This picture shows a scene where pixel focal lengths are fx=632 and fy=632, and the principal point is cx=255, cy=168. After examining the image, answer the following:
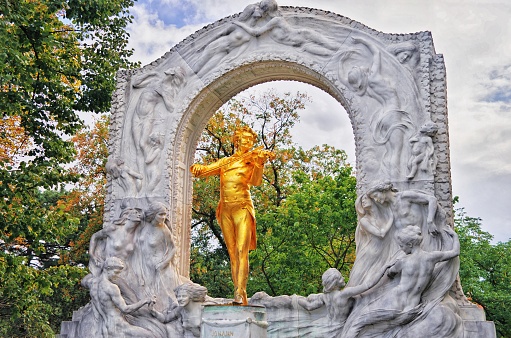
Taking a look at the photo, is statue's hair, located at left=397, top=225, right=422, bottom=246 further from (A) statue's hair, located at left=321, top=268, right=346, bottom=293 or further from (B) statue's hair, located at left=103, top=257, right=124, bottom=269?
(B) statue's hair, located at left=103, top=257, right=124, bottom=269

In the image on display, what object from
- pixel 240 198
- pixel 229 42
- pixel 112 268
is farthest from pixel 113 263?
pixel 229 42

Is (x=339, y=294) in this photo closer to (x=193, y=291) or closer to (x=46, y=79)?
(x=193, y=291)

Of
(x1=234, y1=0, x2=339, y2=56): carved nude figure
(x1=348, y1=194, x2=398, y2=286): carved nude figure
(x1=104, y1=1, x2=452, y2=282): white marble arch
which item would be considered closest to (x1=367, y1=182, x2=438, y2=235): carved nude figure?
(x1=348, y1=194, x2=398, y2=286): carved nude figure

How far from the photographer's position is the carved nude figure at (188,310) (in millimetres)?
9188

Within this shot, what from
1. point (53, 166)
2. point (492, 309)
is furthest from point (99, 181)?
point (492, 309)

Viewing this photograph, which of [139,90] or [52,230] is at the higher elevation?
[139,90]

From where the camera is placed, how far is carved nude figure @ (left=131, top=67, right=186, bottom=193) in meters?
10.6

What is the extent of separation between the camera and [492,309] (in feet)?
56.5

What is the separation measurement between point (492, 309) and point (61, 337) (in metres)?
12.1

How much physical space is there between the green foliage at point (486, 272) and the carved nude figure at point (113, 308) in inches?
425

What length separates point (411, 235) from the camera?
27.0 ft

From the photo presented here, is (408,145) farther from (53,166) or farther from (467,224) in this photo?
(467,224)

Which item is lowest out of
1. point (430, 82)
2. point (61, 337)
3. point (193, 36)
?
point (61, 337)

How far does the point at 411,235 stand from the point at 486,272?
39.7 feet
